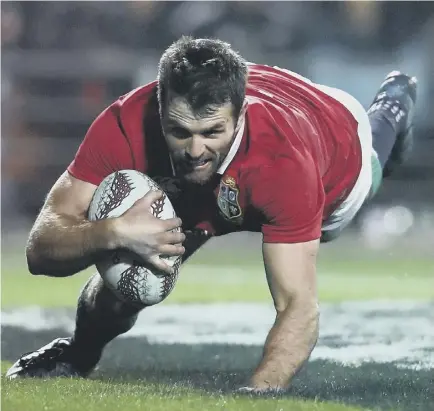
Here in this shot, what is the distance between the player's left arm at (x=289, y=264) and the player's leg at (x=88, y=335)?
536 mm

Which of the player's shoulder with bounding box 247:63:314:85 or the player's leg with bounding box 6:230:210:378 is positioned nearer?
the player's leg with bounding box 6:230:210:378

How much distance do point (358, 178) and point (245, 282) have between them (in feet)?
12.0

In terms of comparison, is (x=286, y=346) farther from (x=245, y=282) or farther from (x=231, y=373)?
(x=245, y=282)

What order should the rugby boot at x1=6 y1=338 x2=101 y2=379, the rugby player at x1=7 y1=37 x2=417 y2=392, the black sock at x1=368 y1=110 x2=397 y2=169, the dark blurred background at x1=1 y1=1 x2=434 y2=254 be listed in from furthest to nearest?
the dark blurred background at x1=1 y1=1 x2=434 y2=254 < the black sock at x1=368 y1=110 x2=397 y2=169 < the rugby boot at x1=6 y1=338 x2=101 y2=379 < the rugby player at x1=7 y1=37 x2=417 y2=392

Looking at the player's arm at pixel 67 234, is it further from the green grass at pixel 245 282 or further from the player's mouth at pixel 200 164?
the green grass at pixel 245 282

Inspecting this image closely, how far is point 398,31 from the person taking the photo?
10.4m

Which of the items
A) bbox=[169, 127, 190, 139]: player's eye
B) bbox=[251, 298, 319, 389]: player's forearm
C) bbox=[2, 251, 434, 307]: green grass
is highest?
bbox=[169, 127, 190, 139]: player's eye

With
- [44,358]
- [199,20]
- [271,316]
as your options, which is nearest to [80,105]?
[199,20]

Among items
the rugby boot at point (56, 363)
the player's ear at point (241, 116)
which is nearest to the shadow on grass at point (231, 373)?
the rugby boot at point (56, 363)

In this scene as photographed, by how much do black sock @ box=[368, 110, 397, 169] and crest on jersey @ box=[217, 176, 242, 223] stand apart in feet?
4.72

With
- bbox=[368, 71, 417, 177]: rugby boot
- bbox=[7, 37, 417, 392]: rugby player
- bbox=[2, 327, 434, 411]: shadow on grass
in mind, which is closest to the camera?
bbox=[7, 37, 417, 392]: rugby player

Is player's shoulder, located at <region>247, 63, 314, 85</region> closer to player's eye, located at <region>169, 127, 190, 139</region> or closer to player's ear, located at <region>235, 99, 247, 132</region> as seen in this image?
player's ear, located at <region>235, 99, 247, 132</region>

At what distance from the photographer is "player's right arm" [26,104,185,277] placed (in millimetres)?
3039

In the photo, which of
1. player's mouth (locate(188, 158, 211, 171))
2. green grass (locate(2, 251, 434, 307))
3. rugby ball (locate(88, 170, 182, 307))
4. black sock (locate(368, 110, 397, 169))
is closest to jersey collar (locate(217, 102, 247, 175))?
player's mouth (locate(188, 158, 211, 171))
